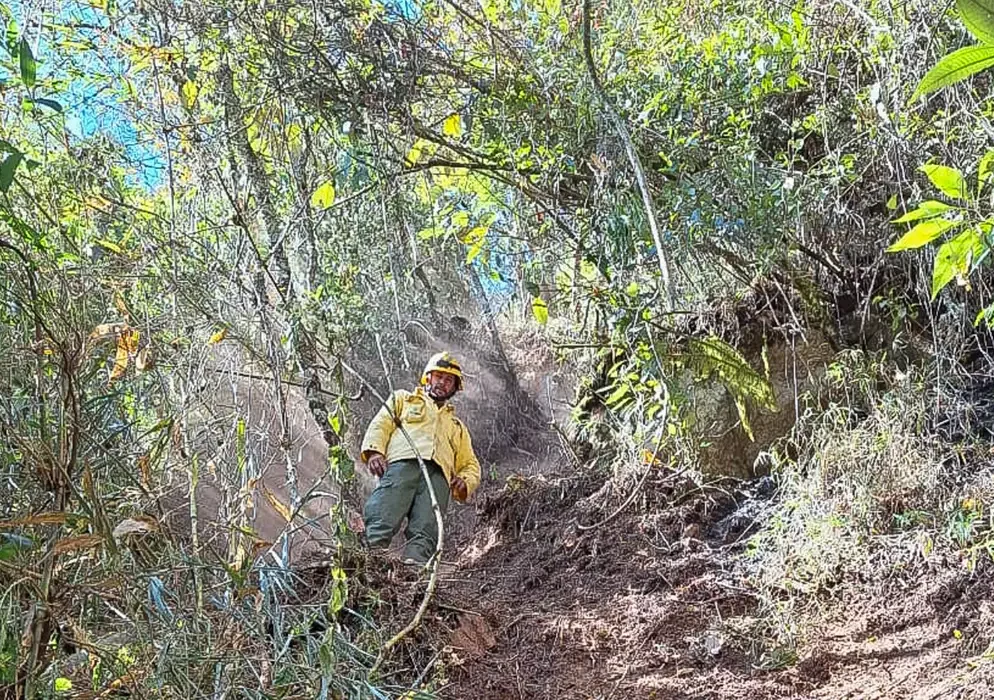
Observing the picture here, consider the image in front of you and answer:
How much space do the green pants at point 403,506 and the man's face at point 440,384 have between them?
15.4 inches

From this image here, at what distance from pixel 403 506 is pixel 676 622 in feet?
4.74

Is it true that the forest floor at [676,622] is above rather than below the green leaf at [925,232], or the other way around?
below

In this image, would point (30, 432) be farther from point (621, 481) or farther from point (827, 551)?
point (621, 481)

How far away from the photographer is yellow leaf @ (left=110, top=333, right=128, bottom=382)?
2.04 meters

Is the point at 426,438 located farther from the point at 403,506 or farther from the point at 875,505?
the point at 875,505

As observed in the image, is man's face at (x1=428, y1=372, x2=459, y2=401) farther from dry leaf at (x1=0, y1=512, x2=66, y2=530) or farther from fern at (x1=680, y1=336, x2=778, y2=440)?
dry leaf at (x1=0, y1=512, x2=66, y2=530)

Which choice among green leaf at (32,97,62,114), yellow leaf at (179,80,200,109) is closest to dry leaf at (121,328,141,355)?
green leaf at (32,97,62,114)

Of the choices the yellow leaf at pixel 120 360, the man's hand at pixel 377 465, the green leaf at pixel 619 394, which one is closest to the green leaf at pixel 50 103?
the yellow leaf at pixel 120 360

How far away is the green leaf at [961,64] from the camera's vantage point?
0.86 meters

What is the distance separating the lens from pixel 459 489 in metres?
4.35

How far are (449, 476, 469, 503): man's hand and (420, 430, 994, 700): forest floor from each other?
1.16 feet

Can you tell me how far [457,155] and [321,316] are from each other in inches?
51.6

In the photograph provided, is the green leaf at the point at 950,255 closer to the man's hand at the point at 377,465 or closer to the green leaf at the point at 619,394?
the green leaf at the point at 619,394

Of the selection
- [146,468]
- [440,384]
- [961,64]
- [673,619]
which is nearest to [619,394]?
[440,384]
